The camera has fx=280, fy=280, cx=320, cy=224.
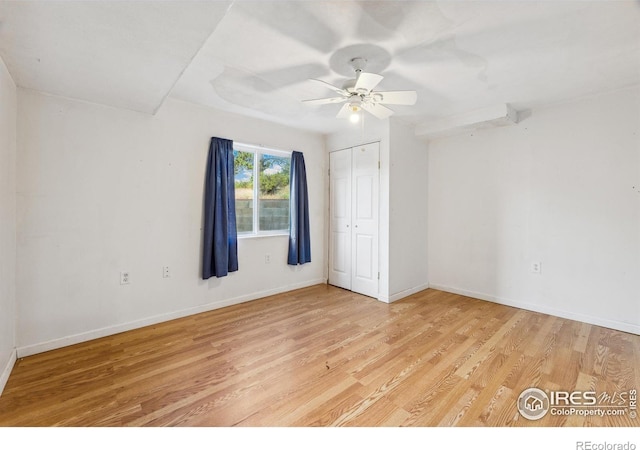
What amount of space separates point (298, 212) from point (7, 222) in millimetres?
2874

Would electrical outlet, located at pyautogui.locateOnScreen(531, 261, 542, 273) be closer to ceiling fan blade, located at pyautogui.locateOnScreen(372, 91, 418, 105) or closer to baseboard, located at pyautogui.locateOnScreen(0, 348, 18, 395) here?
ceiling fan blade, located at pyautogui.locateOnScreen(372, 91, 418, 105)

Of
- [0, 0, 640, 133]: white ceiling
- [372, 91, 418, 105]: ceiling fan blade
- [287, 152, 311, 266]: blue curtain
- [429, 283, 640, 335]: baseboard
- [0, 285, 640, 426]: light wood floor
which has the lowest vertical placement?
[0, 285, 640, 426]: light wood floor

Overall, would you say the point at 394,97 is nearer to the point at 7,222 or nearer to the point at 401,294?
the point at 401,294

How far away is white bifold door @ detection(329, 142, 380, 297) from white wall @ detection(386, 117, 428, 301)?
225 mm

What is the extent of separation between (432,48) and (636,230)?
2.74 m

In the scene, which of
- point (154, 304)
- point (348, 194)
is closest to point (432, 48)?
point (348, 194)

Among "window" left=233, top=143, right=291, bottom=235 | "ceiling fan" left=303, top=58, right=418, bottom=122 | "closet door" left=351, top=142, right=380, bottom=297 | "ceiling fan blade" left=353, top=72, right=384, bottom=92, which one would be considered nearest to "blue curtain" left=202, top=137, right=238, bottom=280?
"window" left=233, top=143, right=291, bottom=235

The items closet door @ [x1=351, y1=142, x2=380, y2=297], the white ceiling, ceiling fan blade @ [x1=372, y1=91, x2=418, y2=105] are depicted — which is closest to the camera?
the white ceiling

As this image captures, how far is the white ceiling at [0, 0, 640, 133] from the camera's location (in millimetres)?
1572

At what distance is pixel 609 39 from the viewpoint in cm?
198

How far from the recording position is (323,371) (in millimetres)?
2117

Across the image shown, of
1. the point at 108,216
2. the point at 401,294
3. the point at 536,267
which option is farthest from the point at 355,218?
the point at 108,216

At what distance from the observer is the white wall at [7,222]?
6.38ft
